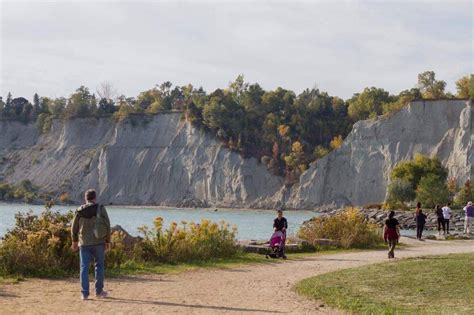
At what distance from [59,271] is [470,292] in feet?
28.1

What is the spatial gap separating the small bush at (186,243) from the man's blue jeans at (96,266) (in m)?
5.78

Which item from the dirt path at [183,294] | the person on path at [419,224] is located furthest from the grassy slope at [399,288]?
the person on path at [419,224]

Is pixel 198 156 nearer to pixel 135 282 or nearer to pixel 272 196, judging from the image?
pixel 272 196

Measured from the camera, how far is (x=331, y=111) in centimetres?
12219

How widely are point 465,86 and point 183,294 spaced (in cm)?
9269

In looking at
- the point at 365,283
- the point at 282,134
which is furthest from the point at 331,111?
the point at 365,283

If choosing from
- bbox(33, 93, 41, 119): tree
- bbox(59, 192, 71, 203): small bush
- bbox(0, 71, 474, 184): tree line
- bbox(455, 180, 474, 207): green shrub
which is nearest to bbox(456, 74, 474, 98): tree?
bbox(0, 71, 474, 184): tree line

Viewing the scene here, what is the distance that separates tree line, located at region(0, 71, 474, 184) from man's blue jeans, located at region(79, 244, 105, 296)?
96.4 metres

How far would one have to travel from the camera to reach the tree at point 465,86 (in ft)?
312

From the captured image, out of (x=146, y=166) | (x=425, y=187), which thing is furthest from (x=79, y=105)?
(x=425, y=187)

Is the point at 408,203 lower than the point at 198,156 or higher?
lower

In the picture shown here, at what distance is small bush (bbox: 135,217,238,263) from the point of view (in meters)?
18.8

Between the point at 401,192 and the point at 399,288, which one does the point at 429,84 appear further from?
the point at 399,288

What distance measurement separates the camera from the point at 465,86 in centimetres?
9875
